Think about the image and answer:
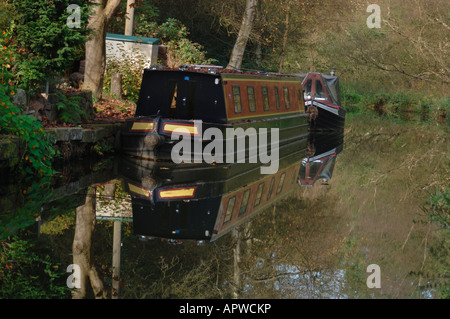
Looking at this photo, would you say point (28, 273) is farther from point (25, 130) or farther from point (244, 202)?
point (25, 130)

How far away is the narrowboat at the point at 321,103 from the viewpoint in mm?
23953

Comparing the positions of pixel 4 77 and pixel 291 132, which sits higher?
pixel 4 77

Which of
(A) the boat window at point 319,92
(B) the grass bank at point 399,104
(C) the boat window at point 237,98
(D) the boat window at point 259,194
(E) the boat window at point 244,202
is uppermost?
(C) the boat window at point 237,98

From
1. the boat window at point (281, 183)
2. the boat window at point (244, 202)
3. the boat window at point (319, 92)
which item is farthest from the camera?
the boat window at point (319, 92)

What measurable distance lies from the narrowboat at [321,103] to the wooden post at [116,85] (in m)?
8.45

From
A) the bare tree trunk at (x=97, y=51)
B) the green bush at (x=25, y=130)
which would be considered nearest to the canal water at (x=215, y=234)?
the green bush at (x=25, y=130)

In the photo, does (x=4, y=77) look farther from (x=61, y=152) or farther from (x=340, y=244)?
(x=340, y=244)

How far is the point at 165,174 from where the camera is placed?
11359mm

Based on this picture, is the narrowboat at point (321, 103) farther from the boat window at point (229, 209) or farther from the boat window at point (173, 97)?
the boat window at point (229, 209)

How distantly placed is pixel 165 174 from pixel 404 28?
25970 mm

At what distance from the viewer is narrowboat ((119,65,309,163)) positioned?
12.7m
